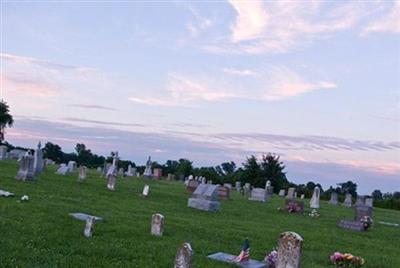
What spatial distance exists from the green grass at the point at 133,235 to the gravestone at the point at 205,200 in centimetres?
55

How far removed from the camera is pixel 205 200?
23203 mm

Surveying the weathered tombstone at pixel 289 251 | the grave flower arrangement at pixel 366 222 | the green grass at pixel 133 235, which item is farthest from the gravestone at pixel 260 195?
the weathered tombstone at pixel 289 251

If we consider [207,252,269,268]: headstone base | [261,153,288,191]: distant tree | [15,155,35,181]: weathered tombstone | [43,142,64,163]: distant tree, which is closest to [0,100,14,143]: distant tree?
[43,142,64,163]: distant tree

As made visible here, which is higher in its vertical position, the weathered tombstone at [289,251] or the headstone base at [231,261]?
the weathered tombstone at [289,251]

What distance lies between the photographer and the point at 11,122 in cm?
8481

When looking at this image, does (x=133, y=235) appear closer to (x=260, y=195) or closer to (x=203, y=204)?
(x=203, y=204)

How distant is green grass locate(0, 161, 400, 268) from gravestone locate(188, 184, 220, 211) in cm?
55

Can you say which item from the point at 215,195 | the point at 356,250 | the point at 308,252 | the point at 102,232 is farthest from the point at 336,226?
the point at 102,232

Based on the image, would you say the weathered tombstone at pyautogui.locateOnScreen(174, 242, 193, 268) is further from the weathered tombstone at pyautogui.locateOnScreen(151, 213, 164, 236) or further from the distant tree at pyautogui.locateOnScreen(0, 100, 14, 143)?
the distant tree at pyautogui.locateOnScreen(0, 100, 14, 143)

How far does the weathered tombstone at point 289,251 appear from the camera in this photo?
9242 mm

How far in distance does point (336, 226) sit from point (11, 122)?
7232cm

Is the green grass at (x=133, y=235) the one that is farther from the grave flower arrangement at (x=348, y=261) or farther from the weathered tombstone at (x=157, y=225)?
the grave flower arrangement at (x=348, y=261)

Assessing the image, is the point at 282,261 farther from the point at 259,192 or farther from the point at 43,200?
the point at 259,192

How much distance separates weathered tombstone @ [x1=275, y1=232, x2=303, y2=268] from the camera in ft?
30.3
